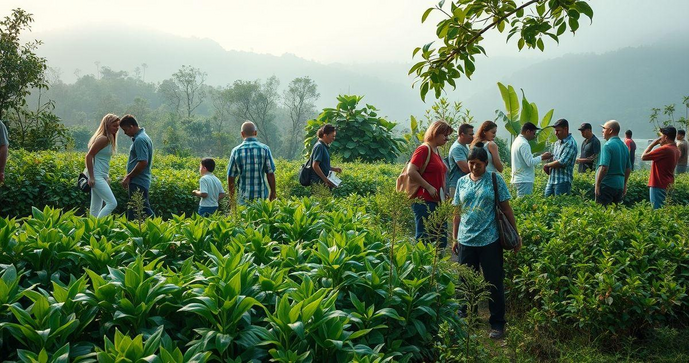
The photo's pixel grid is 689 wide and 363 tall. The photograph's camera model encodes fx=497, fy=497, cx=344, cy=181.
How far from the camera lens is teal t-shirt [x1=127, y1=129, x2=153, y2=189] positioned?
19.5ft

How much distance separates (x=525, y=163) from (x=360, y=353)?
5.29 metres

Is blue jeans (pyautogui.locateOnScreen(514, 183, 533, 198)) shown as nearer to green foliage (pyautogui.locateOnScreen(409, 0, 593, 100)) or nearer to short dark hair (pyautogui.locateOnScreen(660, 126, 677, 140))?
short dark hair (pyautogui.locateOnScreen(660, 126, 677, 140))

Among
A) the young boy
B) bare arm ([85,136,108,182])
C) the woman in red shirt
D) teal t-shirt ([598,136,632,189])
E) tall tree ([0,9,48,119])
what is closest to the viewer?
the woman in red shirt

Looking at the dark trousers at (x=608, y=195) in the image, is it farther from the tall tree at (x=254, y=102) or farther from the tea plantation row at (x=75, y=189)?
the tall tree at (x=254, y=102)

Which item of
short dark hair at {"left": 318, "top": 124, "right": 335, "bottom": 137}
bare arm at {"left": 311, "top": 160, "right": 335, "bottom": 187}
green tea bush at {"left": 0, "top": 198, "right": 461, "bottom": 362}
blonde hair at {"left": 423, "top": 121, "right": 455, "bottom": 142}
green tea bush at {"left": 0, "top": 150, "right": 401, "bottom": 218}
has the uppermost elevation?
blonde hair at {"left": 423, "top": 121, "right": 455, "bottom": 142}

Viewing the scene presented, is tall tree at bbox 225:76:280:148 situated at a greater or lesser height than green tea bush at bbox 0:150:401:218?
greater

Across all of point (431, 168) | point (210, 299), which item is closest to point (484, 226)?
point (431, 168)

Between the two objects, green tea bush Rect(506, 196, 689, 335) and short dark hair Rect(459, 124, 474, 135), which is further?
short dark hair Rect(459, 124, 474, 135)

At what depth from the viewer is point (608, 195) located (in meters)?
A: 6.86

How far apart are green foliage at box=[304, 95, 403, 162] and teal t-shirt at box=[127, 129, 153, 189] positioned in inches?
377

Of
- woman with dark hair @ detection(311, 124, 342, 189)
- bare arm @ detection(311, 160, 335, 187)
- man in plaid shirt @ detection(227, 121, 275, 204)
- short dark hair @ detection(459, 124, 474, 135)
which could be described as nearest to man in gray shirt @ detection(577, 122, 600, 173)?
short dark hair @ detection(459, 124, 474, 135)

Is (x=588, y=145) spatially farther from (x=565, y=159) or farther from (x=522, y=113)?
(x=522, y=113)

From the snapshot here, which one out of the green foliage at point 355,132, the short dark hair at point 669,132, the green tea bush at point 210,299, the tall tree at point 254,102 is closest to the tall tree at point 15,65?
the green foliage at point 355,132

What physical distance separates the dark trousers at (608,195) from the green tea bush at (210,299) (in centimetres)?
468
